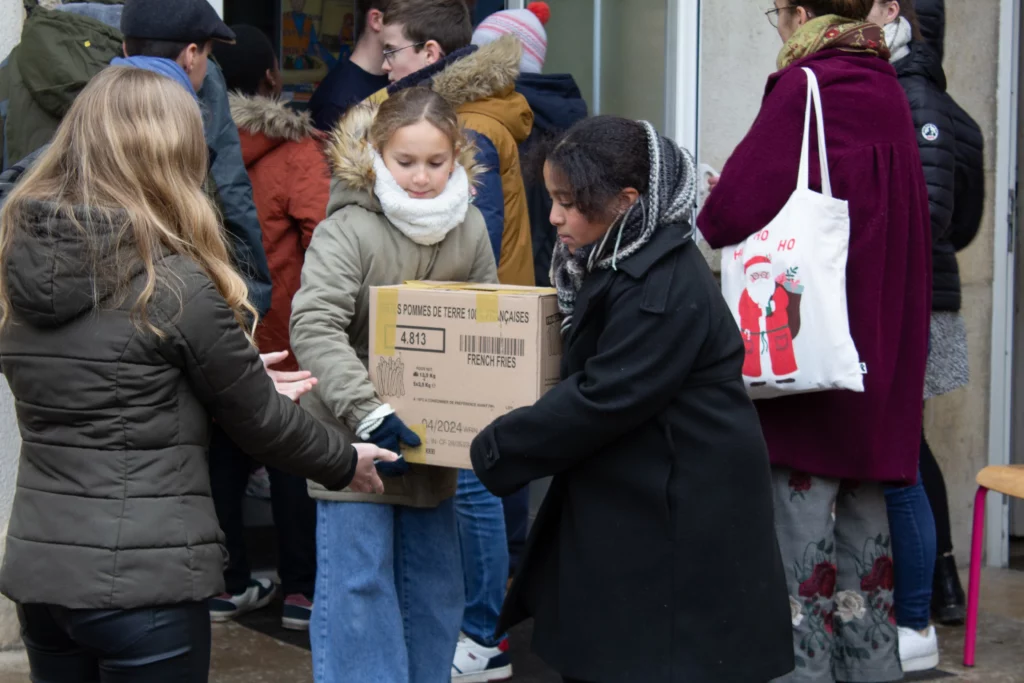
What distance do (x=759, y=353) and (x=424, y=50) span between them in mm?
1483

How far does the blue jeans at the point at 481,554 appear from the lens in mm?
3971

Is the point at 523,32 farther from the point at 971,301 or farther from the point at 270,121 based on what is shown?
the point at 971,301

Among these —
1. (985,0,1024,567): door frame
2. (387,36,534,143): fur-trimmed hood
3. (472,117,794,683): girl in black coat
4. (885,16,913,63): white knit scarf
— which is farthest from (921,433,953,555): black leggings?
(472,117,794,683): girl in black coat

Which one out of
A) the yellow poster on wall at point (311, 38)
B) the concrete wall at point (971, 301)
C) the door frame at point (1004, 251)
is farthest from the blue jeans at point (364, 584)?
the yellow poster on wall at point (311, 38)

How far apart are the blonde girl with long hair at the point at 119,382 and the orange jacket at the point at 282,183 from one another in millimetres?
1970

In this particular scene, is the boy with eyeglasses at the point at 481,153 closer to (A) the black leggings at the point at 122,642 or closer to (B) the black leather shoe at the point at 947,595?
(A) the black leggings at the point at 122,642

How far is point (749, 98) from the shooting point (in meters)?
5.43

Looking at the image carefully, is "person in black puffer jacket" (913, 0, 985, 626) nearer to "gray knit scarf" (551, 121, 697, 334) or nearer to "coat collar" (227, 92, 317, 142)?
"gray knit scarf" (551, 121, 697, 334)

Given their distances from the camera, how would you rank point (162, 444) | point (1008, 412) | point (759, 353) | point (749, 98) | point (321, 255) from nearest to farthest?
point (162, 444), point (321, 255), point (759, 353), point (749, 98), point (1008, 412)

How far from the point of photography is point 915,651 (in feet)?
14.4

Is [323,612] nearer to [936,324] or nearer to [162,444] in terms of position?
[162,444]

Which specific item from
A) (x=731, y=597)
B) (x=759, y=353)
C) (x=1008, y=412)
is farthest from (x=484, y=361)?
(x=1008, y=412)

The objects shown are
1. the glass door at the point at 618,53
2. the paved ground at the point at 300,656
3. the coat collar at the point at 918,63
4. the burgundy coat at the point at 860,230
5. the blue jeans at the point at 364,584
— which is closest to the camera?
the blue jeans at the point at 364,584

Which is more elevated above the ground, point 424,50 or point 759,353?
point 424,50
